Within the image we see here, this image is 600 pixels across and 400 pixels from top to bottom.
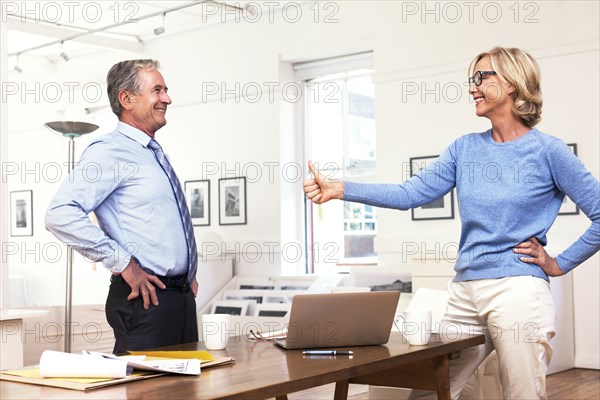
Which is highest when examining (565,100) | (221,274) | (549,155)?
(565,100)

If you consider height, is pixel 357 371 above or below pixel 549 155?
below

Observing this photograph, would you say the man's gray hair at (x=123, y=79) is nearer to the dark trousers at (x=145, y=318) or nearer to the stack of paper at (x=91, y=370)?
the dark trousers at (x=145, y=318)

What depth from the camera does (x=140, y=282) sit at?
8.75 ft

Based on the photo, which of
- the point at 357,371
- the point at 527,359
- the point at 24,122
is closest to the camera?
the point at 357,371

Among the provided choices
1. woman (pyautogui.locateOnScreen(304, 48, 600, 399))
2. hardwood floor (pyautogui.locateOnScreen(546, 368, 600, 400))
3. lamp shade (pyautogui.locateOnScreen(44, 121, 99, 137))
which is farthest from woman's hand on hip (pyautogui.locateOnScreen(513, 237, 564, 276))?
lamp shade (pyautogui.locateOnScreen(44, 121, 99, 137))

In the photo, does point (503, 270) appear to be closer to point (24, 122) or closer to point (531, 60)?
point (531, 60)

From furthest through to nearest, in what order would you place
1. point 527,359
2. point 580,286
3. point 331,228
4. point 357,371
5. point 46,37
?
point 46,37, point 331,228, point 580,286, point 527,359, point 357,371

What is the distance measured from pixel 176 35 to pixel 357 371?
295 inches

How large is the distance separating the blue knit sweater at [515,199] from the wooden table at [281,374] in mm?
284

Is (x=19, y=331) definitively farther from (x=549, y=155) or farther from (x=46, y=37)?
(x=46, y=37)

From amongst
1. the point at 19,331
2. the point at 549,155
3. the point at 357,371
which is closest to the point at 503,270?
the point at 549,155

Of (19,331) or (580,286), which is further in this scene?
(580,286)

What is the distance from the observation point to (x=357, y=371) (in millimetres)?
2092

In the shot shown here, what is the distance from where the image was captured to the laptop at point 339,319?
231cm
